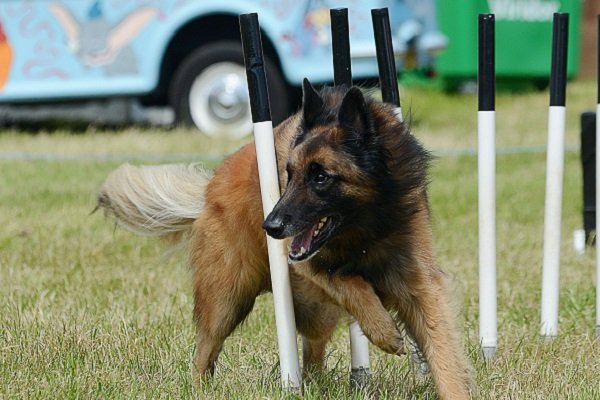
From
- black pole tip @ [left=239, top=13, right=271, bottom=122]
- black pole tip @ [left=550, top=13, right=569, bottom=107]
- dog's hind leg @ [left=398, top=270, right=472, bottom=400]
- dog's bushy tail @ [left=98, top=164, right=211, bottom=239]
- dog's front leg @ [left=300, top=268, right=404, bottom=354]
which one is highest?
black pole tip @ [left=239, top=13, right=271, bottom=122]

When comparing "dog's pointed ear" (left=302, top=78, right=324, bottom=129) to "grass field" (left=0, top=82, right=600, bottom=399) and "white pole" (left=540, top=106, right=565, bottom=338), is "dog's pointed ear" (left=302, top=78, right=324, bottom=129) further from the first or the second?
"white pole" (left=540, top=106, right=565, bottom=338)

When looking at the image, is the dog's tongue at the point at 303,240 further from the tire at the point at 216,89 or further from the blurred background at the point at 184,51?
the tire at the point at 216,89

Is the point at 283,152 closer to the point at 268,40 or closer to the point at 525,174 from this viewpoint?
the point at 525,174

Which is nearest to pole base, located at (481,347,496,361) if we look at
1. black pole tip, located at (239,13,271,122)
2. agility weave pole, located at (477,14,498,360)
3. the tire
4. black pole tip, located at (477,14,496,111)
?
agility weave pole, located at (477,14,498,360)

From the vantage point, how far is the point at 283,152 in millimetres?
4406

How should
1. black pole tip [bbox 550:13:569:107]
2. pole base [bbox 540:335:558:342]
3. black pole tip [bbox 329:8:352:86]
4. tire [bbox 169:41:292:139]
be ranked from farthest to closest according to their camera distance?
tire [bbox 169:41:292:139] < pole base [bbox 540:335:558:342] < black pole tip [bbox 550:13:569:107] < black pole tip [bbox 329:8:352:86]

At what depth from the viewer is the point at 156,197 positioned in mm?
5105

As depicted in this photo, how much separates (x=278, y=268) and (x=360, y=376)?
2.06 feet

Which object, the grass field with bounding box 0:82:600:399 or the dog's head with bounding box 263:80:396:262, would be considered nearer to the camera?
the dog's head with bounding box 263:80:396:262

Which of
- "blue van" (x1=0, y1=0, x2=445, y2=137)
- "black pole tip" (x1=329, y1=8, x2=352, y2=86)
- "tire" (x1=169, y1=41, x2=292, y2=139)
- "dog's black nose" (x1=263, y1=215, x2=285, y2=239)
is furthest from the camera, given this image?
"tire" (x1=169, y1=41, x2=292, y2=139)

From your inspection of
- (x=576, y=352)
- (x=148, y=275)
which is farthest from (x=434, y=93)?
(x=576, y=352)

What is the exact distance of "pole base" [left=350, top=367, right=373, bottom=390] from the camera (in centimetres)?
444

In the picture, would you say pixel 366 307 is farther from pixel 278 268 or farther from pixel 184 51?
pixel 184 51

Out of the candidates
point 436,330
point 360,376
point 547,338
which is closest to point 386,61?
point 436,330
